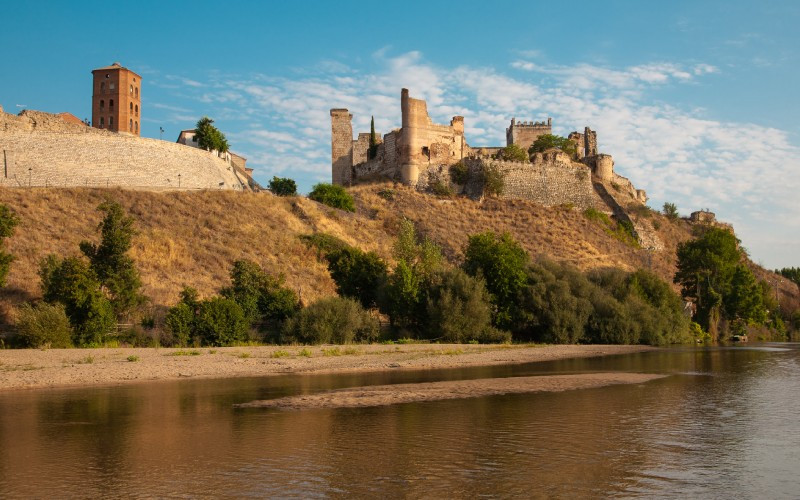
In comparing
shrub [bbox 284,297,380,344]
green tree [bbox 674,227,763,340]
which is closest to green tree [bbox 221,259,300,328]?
shrub [bbox 284,297,380,344]

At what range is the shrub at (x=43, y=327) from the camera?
21.7m

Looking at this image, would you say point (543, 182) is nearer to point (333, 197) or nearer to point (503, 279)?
point (333, 197)

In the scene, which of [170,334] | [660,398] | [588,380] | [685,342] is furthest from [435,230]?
[660,398]

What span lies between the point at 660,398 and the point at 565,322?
648 inches

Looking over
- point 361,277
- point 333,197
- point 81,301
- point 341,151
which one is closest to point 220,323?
point 81,301

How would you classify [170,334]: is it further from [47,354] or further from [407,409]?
[407,409]

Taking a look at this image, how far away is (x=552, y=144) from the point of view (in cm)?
6988

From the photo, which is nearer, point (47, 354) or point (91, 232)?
point (47, 354)

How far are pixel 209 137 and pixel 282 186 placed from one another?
8484 millimetres

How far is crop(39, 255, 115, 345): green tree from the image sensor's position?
23000 mm

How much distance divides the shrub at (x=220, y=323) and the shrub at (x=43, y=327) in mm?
4338

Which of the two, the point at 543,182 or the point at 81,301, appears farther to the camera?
the point at 543,182

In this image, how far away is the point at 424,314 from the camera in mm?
30656

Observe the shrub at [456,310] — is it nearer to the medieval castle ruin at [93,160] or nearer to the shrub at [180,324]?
the shrub at [180,324]
